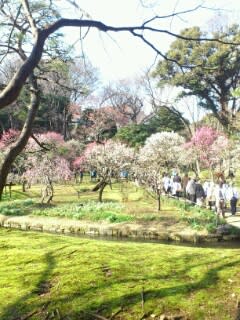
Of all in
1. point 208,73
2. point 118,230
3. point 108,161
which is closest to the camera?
point 118,230

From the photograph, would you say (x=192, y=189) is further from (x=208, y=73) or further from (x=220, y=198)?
(x=208, y=73)

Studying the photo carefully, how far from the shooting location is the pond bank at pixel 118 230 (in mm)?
14242

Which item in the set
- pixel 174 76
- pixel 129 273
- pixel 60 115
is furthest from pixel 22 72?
pixel 60 115

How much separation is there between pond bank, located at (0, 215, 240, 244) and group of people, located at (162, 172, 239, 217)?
2476 millimetres

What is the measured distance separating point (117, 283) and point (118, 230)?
1022cm

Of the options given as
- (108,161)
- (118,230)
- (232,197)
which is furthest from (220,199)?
(108,161)

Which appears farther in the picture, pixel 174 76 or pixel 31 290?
pixel 174 76

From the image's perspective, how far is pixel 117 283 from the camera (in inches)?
209

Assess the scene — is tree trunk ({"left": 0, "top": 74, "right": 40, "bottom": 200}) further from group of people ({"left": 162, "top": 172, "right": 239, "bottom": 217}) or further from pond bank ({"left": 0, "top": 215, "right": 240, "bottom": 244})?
group of people ({"left": 162, "top": 172, "right": 239, "bottom": 217})

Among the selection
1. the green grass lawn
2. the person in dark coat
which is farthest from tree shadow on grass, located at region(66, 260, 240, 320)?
the person in dark coat

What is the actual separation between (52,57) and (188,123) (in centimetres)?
3299

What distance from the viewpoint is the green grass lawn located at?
468 cm

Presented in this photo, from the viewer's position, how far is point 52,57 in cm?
758

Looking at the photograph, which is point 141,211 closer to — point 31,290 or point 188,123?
point 31,290
